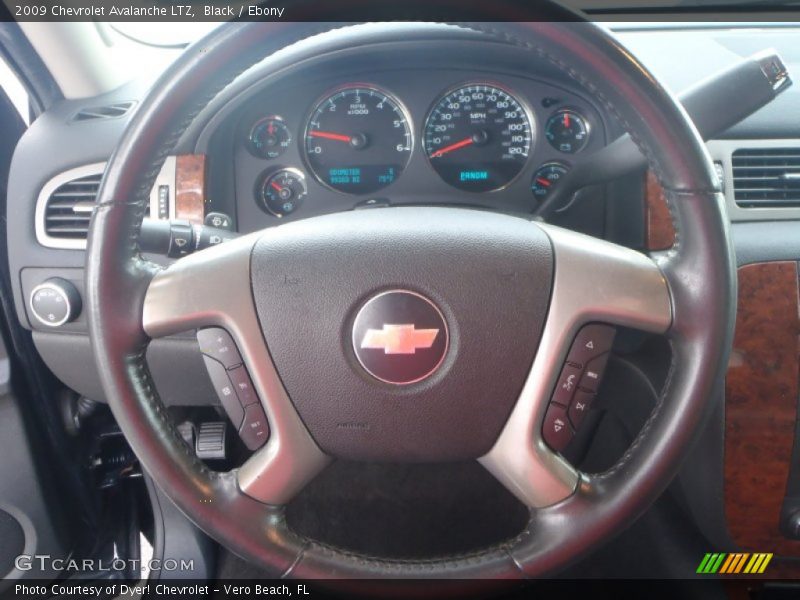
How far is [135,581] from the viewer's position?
1631 mm

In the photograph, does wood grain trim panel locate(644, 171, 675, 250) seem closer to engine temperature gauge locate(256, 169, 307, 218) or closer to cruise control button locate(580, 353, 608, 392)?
cruise control button locate(580, 353, 608, 392)

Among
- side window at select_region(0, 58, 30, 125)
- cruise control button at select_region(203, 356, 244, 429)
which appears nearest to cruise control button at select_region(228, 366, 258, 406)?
cruise control button at select_region(203, 356, 244, 429)

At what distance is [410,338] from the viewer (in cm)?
86

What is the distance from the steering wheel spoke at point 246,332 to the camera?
87 centimetres

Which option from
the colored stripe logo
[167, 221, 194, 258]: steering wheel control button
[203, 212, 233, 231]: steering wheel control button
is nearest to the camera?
[167, 221, 194, 258]: steering wheel control button

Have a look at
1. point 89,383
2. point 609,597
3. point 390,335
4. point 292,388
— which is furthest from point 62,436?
point 609,597

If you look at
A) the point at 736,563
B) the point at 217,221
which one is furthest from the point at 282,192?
the point at 736,563

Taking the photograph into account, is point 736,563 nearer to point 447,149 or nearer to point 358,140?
point 447,149

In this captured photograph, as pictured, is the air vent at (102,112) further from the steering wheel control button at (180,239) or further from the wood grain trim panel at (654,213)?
the wood grain trim panel at (654,213)

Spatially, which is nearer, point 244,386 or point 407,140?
point 244,386

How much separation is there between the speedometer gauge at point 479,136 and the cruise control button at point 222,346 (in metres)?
0.70

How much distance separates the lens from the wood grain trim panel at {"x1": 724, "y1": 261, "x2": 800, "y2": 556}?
1.29 meters

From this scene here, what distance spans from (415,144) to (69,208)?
0.67 metres

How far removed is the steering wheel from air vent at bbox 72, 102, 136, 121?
66 cm
